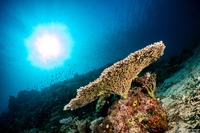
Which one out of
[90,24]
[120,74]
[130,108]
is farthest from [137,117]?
[90,24]

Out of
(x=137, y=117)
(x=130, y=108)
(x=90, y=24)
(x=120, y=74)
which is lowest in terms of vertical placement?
(x=137, y=117)

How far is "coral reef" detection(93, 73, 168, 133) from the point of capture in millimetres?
2467

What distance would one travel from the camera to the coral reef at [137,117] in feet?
8.09

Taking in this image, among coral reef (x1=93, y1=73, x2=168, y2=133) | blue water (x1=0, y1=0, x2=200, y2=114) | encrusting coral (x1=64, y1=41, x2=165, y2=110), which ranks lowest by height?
coral reef (x1=93, y1=73, x2=168, y2=133)

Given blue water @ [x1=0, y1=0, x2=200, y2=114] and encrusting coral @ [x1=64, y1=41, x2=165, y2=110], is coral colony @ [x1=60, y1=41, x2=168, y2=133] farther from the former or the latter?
blue water @ [x1=0, y1=0, x2=200, y2=114]

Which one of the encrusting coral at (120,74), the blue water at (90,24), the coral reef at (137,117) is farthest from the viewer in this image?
the blue water at (90,24)

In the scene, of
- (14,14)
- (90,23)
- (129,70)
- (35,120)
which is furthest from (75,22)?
(129,70)

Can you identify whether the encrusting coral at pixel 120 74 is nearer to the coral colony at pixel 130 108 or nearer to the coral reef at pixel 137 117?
the coral colony at pixel 130 108

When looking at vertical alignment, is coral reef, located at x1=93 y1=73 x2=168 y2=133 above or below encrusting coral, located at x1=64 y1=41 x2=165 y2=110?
below

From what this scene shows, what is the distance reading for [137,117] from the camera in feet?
8.74

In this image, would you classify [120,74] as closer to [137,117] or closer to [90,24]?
[137,117]

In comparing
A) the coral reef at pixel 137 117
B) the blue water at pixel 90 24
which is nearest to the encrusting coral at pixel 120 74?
the coral reef at pixel 137 117

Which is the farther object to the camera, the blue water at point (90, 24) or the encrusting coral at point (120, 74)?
the blue water at point (90, 24)

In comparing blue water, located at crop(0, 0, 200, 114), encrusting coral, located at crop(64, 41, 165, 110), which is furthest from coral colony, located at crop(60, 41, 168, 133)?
blue water, located at crop(0, 0, 200, 114)
